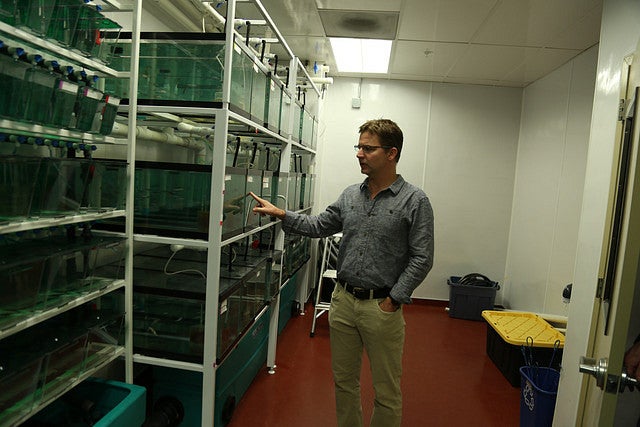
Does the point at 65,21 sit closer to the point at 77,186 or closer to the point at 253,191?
the point at 77,186

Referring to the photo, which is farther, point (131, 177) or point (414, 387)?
point (414, 387)

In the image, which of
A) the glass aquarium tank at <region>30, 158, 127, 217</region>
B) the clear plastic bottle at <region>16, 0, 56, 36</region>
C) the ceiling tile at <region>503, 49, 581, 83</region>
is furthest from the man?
the ceiling tile at <region>503, 49, 581, 83</region>

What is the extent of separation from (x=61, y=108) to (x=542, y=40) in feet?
11.4

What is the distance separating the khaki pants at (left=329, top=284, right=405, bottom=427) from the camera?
6.03 ft

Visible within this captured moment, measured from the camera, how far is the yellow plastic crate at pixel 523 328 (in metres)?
2.88

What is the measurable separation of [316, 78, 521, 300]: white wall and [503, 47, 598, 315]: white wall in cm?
20

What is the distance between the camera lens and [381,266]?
1.83m

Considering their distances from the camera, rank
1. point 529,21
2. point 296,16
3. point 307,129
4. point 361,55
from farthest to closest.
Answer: point 361,55 → point 307,129 → point 296,16 → point 529,21

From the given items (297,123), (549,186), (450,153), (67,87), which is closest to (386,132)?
(67,87)

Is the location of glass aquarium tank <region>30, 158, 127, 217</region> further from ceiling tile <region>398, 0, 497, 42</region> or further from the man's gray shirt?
ceiling tile <region>398, 0, 497, 42</region>

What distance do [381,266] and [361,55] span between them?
285 centimetres

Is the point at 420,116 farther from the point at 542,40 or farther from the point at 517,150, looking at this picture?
the point at 542,40

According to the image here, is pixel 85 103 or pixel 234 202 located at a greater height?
pixel 85 103

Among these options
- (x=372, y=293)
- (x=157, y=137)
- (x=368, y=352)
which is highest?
(x=157, y=137)
